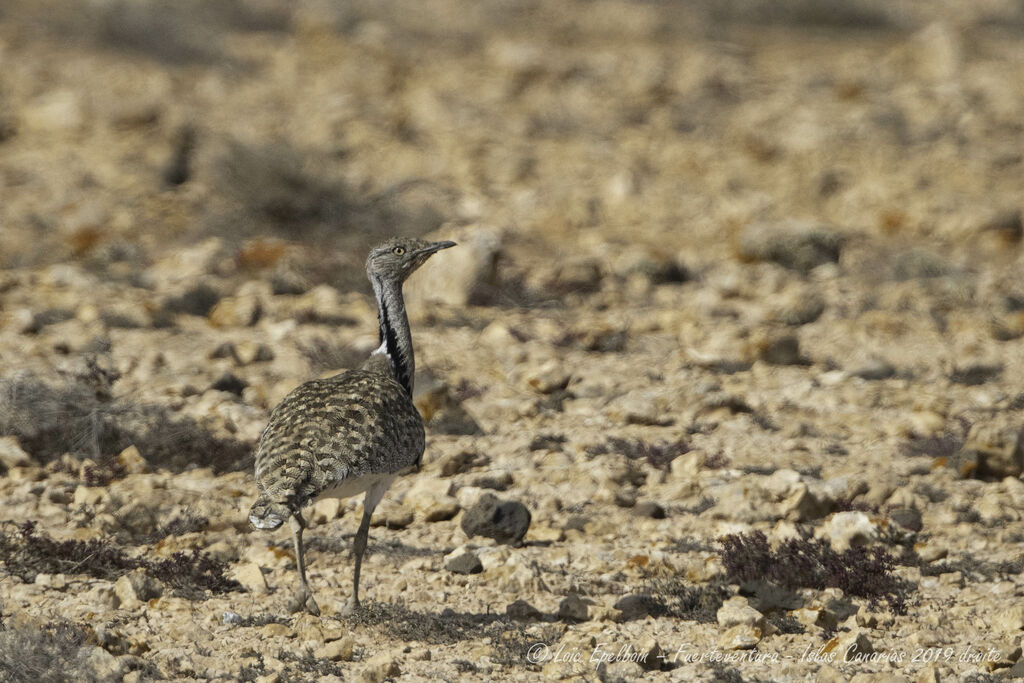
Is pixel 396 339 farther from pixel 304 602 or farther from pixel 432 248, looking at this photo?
pixel 304 602

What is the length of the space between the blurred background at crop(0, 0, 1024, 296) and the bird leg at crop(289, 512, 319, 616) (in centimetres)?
497

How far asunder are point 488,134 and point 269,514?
31.3 feet

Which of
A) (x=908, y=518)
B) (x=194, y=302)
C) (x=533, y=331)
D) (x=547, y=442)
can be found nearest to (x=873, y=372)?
(x=908, y=518)

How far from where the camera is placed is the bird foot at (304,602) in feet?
17.1

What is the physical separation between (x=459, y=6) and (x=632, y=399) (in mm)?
11022

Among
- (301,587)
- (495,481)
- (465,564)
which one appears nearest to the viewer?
(301,587)

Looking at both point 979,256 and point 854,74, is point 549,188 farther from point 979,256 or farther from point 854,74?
point 854,74

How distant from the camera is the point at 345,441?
16.6 ft

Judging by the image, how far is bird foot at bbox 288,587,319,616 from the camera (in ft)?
17.1

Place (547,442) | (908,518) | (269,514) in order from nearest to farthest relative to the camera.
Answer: (269,514) → (908,518) → (547,442)

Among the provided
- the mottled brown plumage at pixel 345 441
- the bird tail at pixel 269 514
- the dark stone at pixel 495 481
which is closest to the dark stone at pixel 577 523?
the dark stone at pixel 495 481

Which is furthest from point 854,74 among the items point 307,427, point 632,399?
point 307,427

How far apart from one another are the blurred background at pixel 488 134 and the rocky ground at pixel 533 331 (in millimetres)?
56

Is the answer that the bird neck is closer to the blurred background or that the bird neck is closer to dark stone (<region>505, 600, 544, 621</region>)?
dark stone (<region>505, 600, 544, 621</region>)
